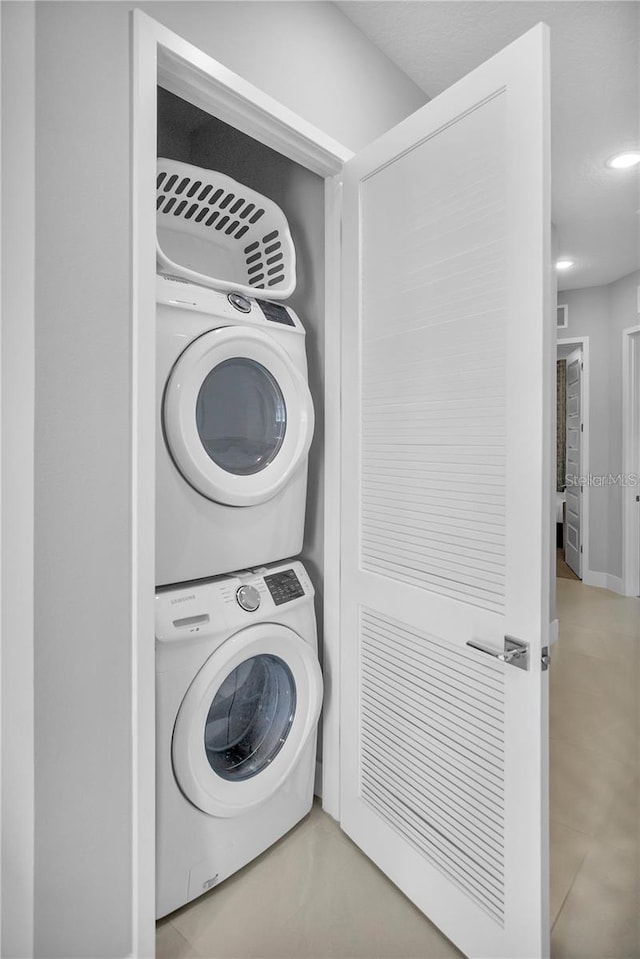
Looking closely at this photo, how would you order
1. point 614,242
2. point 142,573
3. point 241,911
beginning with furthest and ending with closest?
point 614,242
point 241,911
point 142,573

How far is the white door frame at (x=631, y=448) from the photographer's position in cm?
468

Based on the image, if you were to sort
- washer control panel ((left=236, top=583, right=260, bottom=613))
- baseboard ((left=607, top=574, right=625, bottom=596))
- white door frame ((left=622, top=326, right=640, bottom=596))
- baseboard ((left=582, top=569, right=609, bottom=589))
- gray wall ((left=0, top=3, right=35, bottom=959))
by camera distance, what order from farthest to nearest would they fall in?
baseboard ((left=582, top=569, right=609, bottom=589)) < baseboard ((left=607, top=574, right=625, bottom=596)) < white door frame ((left=622, top=326, right=640, bottom=596)) < washer control panel ((left=236, top=583, right=260, bottom=613)) < gray wall ((left=0, top=3, right=35, bottom=959))

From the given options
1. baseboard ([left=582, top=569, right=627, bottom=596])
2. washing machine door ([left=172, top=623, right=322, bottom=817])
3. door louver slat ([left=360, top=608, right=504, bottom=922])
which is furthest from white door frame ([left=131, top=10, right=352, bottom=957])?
baseboard ([left=582, top=569, right=627, bottom=596])

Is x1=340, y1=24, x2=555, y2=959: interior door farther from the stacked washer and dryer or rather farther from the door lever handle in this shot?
the stacked washer and dryer

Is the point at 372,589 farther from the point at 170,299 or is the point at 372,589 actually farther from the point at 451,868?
the point at 170,299

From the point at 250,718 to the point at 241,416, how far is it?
94 centimetres

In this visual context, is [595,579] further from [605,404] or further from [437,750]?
[437,750]

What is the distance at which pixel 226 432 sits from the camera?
1627mm

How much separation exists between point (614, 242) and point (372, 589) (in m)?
3.66

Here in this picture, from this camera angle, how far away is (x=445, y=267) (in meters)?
1.36

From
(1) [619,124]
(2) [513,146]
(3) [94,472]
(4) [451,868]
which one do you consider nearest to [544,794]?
(4) [451,868]

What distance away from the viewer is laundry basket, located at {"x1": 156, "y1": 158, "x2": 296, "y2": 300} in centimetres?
168

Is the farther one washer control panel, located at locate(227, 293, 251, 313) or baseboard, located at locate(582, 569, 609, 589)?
baseboard, located at locate(582, 569, 609, 589)

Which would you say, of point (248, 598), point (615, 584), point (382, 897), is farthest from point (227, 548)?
point (615, 584)
